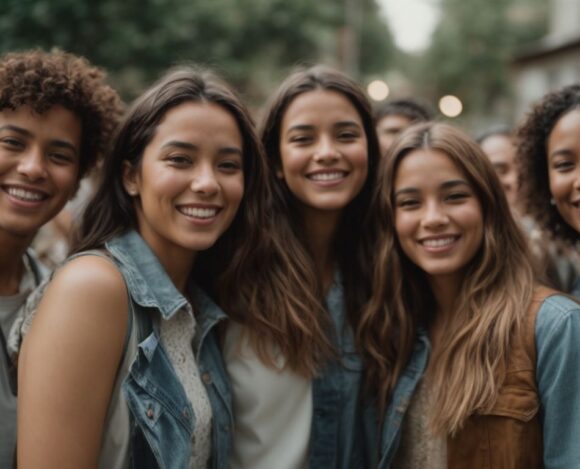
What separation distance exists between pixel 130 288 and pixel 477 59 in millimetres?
31215

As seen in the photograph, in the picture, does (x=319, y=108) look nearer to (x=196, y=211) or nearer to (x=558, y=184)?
(x=196, y=211)

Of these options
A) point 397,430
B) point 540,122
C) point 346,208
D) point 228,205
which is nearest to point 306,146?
point 346,208

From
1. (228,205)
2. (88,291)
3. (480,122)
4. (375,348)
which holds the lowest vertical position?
(375,348)

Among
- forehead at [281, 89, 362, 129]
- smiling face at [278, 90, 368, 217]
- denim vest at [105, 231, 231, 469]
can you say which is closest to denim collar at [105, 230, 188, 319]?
denim vest at [105, 231, 231, 469]

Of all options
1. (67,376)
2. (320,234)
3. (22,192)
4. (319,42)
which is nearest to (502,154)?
(320,234)

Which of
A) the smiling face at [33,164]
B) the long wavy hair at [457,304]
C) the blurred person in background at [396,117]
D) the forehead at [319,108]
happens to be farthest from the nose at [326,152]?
the blurred person in background at [396,117]

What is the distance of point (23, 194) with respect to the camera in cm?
260

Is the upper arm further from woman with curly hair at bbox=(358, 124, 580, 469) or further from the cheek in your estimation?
the cheek

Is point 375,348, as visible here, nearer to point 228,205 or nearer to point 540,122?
point 228,205

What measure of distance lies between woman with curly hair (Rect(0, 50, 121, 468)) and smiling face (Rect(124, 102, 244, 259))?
376 mm

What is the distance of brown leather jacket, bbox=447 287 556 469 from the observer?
245 centimetres

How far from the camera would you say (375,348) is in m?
3.00

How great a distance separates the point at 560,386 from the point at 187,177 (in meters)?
1.70

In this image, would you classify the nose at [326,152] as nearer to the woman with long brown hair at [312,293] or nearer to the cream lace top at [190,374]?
the woman with long brown hair at [312,293]
